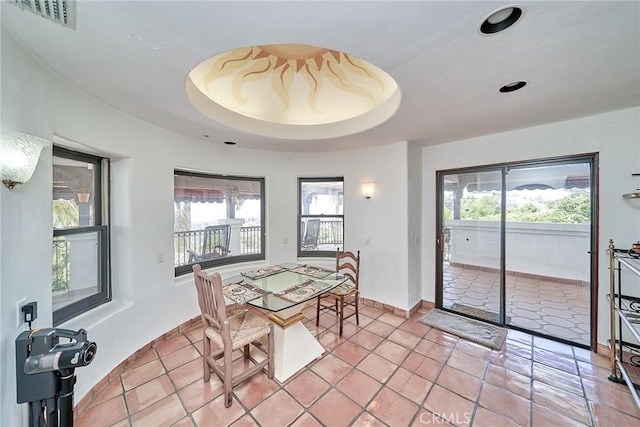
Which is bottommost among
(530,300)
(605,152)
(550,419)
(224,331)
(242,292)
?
(550,419)

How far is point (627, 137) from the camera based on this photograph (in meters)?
2.30

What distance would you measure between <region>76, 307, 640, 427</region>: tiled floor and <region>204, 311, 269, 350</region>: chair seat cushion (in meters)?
0.46

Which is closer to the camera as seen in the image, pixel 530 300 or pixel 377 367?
pixel 377 367

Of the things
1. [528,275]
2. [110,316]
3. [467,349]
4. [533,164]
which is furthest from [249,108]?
[528,275]

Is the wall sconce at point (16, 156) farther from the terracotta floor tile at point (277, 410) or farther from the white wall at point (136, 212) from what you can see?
the terracotta floor tile at point (277, 410)

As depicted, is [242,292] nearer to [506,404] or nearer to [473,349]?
[506,404]

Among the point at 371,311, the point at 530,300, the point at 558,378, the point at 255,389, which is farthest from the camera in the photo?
the point at 371,311

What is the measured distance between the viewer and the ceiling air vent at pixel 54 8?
41.8 inches

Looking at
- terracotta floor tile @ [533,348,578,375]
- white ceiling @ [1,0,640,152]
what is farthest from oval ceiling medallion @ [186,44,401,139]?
terracotta floor tile @ [533,348,578,375]

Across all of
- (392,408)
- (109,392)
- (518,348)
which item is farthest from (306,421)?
(518,348)

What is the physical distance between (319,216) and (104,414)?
128 inches

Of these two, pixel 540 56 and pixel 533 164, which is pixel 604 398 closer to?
pixel 533 164

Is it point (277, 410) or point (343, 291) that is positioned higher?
point (343, 291)

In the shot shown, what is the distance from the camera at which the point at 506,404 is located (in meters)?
1.87
